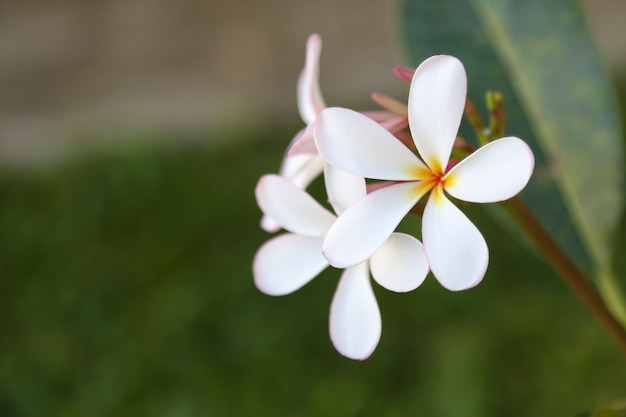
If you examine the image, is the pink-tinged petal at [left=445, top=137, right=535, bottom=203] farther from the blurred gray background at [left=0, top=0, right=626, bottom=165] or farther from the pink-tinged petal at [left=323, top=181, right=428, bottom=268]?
the blurred gray background at [left=0, top=0, right=626, bottom=165]

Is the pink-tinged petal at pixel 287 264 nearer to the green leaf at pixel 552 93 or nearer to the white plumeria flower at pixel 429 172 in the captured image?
the white plumeria flower at pixel 429 172

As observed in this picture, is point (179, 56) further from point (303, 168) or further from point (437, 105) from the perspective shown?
point (437, 105)

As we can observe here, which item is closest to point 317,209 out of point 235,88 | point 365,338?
point 365,338

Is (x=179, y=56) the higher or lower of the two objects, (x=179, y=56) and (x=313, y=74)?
the higher

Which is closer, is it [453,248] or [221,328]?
[453,248]

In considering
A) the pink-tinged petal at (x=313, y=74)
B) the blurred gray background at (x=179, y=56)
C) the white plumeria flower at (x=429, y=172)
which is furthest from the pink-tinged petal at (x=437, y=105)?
the blurred gray background at (x=179, y=56)

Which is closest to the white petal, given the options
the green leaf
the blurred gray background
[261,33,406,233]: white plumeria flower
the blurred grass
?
[261,33,406,233]: white plumeria flower

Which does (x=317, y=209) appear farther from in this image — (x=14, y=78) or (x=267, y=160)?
(x=14, y=78)

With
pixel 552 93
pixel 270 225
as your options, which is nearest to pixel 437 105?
pixel 270 225
